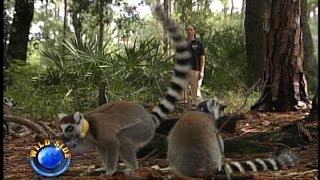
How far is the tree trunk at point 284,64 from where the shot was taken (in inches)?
167

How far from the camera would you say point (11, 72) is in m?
6.60

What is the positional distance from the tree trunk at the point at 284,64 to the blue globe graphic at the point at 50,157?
99.9 inches

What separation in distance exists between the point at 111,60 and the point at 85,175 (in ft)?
7.14

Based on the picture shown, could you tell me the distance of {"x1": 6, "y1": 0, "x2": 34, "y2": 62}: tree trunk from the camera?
6.67 m

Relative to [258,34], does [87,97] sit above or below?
below

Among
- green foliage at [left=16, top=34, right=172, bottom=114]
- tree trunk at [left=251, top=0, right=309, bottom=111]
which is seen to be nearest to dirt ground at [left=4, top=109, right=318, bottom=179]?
green foliage at [left=16, top=34, right=172, bottom=114]

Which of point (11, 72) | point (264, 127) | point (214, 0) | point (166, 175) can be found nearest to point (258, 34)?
point (264, 127)

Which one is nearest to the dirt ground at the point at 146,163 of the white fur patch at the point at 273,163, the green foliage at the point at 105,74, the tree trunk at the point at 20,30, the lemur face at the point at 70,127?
the white fur patch at the point at 273,163

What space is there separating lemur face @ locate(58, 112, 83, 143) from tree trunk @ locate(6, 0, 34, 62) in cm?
435

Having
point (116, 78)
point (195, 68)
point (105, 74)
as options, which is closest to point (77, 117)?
point (195, 68)

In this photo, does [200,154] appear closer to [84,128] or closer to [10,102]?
[84,128]

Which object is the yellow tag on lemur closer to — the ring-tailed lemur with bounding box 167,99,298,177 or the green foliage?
the ring-tailed lemur with bounding box 167,99,298,177

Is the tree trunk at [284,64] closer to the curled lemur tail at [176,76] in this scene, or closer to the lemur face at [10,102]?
the curled lemur tail at [176,76]

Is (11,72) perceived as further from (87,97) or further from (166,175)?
(166,175)
